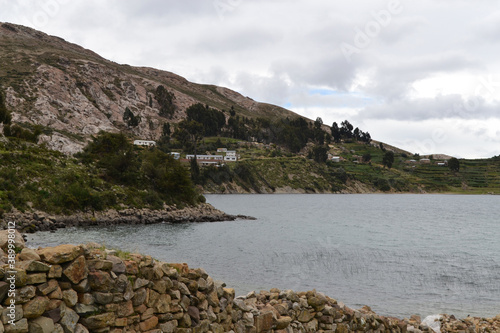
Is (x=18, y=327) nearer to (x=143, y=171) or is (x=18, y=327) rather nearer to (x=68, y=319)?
(x=68, y=319)

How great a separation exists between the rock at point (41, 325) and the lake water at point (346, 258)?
17593 mm

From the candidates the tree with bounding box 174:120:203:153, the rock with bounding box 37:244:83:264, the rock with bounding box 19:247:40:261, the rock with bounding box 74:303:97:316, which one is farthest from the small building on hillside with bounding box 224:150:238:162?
the rock with bounding box 19:247:40:261

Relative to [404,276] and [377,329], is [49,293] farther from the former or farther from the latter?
[404,276]

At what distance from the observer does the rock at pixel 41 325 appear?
6.74 meters

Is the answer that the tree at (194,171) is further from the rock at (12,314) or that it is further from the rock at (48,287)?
the rock at (12,314)

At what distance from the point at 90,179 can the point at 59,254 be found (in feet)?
191

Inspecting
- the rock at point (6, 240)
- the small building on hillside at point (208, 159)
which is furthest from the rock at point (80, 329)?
the small building on hillside at point (208, 159)

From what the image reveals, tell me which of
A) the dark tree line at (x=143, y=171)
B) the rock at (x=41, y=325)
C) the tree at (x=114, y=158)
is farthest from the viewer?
the dark tree line at (x=143, y=171)

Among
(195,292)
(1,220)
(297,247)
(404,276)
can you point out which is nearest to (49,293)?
(195,292)

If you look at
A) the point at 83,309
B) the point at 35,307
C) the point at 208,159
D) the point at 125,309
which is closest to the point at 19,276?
the point at 35,307

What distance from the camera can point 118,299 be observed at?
26.4 feet

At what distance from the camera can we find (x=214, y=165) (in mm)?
157875

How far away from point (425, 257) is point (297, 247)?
12465 mm

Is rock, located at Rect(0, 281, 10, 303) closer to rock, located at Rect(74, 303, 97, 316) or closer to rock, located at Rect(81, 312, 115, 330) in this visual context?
rock, located at Rect(74, 303, 97, 316)
